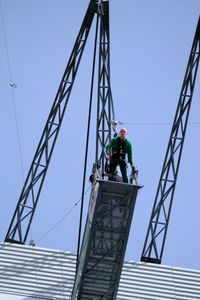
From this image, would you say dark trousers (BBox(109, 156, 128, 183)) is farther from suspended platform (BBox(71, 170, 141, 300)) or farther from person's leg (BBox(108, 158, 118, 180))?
suspended platform (BBox(71, 170, 141, 300))

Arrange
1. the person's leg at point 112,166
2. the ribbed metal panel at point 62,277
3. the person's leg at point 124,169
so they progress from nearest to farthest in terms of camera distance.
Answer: the person's leg at point 124,169 → the person's leg at point 112,166 → the ribbed metal panel at point 62,277

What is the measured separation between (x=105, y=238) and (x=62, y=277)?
7352 mm

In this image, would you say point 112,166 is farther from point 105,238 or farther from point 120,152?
point 105,238

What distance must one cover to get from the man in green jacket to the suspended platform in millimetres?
566

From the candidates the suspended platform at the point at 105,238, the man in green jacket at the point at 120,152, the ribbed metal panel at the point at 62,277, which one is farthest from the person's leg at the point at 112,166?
the ribbed metal panel at the point at 62,277

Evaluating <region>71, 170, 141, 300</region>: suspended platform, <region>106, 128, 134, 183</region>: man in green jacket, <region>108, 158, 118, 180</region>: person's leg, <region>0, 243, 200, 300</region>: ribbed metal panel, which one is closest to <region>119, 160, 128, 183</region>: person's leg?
<region>106, 128, 134, 183</region>: man in green jacket

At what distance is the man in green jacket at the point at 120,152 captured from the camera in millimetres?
17766

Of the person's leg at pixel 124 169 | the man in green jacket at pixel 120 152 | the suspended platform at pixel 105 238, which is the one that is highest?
the man in green jacket at pixel 120 152

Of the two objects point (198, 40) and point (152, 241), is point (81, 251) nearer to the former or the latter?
point (152, 241)

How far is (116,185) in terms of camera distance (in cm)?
1725

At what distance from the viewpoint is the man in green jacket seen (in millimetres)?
17766

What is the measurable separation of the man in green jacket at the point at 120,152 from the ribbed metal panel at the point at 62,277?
762 centimetres

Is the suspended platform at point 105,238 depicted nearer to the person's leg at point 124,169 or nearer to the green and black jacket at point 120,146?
the person's leg at point 124,169

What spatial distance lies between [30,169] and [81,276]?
13874 mm
